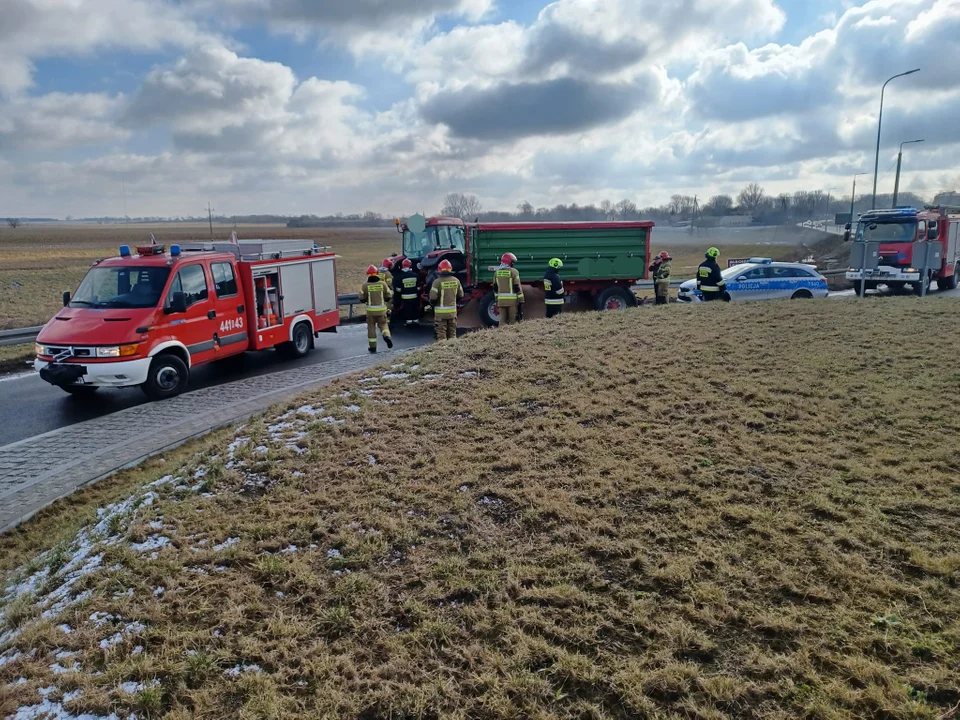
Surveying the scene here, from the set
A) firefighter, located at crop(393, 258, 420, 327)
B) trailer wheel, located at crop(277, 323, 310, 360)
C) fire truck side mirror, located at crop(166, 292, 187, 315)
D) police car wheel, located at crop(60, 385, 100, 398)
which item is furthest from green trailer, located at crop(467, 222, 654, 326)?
A: police car wheel, located at crop(60, 385, 100, 398)

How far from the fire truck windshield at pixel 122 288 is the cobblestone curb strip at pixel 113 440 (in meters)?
1.58

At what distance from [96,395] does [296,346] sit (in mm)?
3711

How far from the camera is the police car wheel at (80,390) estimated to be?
9238 mm

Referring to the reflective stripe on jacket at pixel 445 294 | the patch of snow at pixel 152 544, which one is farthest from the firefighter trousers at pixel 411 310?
the patch of snow at pixel 152 544

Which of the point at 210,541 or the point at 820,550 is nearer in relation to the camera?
the point at 820,550

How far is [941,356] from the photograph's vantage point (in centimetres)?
790

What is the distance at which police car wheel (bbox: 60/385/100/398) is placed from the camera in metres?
9.24

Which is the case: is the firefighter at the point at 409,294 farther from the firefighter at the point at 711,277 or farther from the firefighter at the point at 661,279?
the firefighter at the point at 711,277

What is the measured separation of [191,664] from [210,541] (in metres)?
1.28

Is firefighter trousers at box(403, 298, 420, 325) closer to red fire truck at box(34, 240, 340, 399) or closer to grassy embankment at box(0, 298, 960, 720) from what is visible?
red fire truck at box(34, 240, 340, 399)

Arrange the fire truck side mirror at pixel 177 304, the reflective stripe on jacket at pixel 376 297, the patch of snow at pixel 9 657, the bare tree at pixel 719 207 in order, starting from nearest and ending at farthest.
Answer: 1. the patch of snow at pixel 9 657
2. the fire truck side mirror at pixel 177 304
3. the reflective stripe on jacket at pixel 376 297
4. the bare tree at pixel 719 207

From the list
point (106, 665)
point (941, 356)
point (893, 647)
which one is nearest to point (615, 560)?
point (893, 647)

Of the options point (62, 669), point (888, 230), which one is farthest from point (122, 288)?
point (888, 230)

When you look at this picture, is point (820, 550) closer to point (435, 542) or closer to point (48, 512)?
point (435, 542)
